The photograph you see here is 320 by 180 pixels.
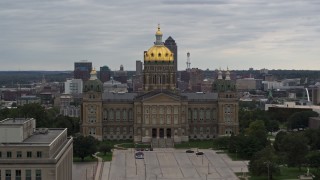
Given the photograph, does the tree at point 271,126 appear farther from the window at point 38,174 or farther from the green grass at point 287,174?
the window at point 38,174

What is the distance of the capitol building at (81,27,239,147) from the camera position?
547ft

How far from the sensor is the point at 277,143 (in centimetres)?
13838

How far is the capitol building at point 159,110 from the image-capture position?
16688 cm

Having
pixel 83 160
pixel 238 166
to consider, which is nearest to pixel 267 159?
pixel 238 166

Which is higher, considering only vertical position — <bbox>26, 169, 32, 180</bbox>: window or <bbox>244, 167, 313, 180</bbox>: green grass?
<bbox>26, 169, 32, 180</bbox>: window

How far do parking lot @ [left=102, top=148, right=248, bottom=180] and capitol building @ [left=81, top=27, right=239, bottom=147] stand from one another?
1731cm

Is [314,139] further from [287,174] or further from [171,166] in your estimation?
[171,166]

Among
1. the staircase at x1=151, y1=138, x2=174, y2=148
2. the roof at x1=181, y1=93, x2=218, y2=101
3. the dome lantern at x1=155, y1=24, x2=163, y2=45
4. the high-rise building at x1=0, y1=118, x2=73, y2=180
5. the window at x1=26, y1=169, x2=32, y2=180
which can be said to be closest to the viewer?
the high-rise building at x1=0, y1=118, x2=73, y2=180

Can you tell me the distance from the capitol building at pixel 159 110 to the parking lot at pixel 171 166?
1731 cm

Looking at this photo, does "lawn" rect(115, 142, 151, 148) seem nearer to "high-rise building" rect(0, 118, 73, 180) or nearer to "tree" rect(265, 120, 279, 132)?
"tree" rect(265, 120, 279, 132)

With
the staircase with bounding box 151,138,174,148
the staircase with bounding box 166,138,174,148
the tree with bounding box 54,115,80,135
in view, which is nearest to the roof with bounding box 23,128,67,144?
the staircase with bounding box 151,138,174,148

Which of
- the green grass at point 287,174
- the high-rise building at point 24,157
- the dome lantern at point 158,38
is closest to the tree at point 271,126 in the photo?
the dome lantern at point 158,38

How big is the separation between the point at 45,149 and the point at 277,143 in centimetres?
6700

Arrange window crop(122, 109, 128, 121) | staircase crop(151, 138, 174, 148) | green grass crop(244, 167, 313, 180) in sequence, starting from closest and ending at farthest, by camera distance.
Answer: green grass crop(244, 167, 313, 180)
staircase crop(151, 138, 174, 148)
window crop(122, 109, 128, 121)
